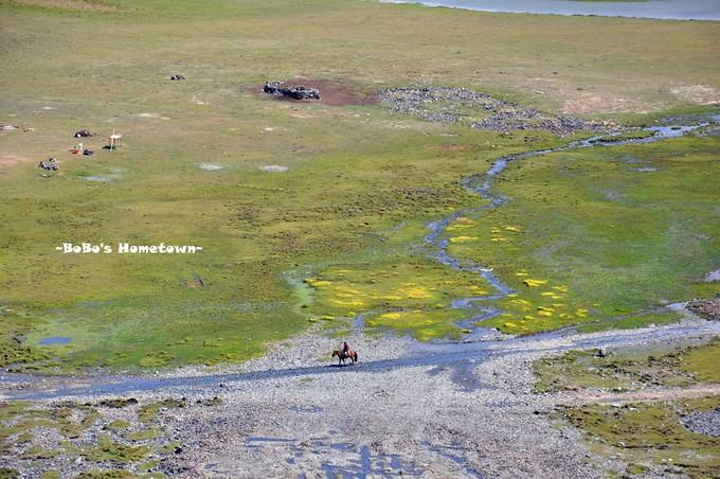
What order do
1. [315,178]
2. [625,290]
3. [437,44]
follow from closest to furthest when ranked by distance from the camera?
[625,290] → [315,178] → [437,44]

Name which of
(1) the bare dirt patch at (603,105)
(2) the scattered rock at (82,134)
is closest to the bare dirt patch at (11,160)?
(2) the scattered rock at (82,134)

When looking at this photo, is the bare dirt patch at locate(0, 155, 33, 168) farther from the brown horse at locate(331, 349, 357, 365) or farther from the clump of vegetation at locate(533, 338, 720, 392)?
the clump of vegetation at locate(533, 338, 720, 392)

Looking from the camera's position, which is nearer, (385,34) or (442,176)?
(442,176)

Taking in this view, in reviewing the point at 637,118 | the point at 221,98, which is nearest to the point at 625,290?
the point at 637,118

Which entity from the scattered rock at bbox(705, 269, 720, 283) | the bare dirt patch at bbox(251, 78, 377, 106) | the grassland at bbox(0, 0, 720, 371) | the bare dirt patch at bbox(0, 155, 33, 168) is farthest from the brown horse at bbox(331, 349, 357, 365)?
the bare dirt patch at bbox(251, 78, 377, 106)

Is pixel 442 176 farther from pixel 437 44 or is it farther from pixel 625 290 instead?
pixel 437 44

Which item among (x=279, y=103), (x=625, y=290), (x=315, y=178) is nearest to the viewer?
(x=625, y=290)
